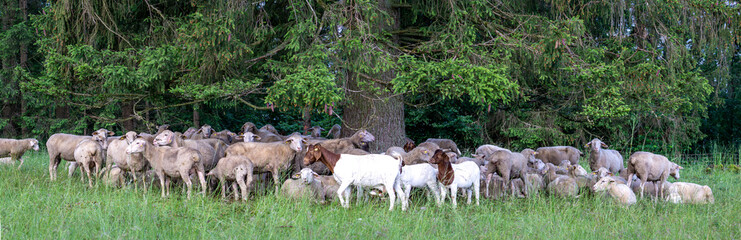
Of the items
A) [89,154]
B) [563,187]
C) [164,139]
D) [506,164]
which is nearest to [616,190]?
[563,187]

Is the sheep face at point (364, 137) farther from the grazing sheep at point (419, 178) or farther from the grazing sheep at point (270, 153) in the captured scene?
the grazing sheep at point (419, 178)

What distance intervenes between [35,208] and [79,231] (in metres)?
1.64

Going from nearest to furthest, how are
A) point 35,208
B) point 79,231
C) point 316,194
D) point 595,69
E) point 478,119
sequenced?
point 79,231 < point 35,208 < point 316,194 < point 595,69 < point 478,119

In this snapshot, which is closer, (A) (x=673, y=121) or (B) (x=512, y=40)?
(B) (x=512, y=40)

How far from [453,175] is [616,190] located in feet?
8.30

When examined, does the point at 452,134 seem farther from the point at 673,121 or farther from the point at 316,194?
the point at 316,194

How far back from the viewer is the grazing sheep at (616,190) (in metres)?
8.70

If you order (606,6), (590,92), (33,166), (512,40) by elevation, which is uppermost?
(606,6)

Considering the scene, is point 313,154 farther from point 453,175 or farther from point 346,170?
point 453,175

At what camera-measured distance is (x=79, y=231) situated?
6.29 m

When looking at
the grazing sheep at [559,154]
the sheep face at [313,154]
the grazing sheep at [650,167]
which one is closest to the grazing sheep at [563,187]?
the grazing sheep at [650,167]

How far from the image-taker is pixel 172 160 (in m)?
8.55

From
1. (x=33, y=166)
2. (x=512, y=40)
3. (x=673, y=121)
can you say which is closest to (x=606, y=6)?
(x=512, y=40)

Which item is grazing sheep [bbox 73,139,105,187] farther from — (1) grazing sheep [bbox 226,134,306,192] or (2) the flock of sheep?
(1) grazing sheep [bbox 226,134,306,192]
